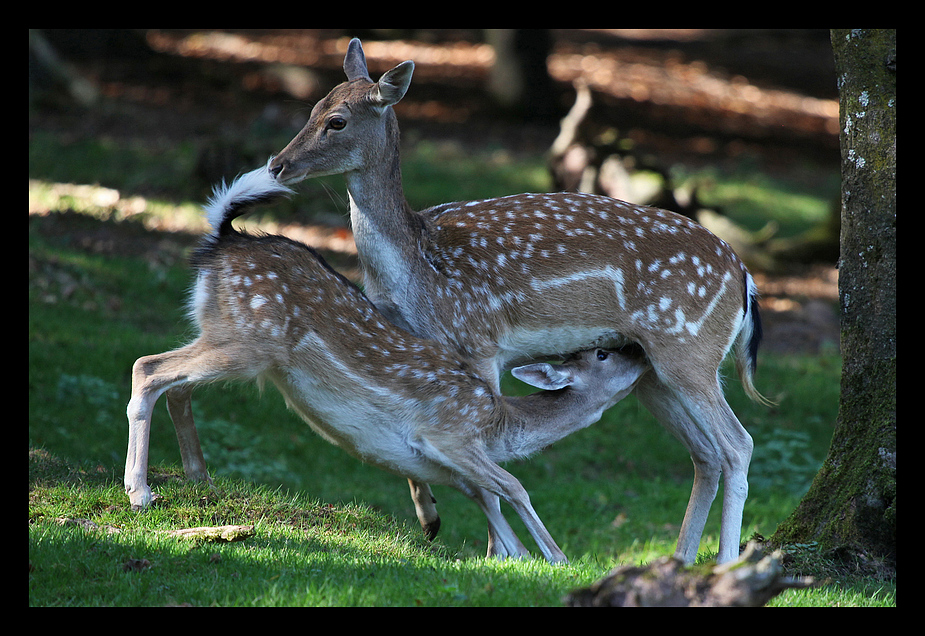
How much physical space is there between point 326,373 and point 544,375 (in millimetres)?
1349

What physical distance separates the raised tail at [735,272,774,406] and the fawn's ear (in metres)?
1.09

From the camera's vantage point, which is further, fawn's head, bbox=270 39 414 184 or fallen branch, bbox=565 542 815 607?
fawn's head, bbox=270 39 414 184

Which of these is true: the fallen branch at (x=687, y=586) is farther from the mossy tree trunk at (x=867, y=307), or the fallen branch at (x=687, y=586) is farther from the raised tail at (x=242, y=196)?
the raised tail at (x=242, y=196)

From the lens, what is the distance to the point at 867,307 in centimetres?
515

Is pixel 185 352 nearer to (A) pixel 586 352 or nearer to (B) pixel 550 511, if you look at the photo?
(A) pixel 586 352

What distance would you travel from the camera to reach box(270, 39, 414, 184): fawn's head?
507 cm

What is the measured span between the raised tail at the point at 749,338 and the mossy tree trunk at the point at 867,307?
53cm

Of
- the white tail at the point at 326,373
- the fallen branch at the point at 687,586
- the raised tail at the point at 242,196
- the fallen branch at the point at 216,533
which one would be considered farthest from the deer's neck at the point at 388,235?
the fallen branch at the point at 687,586

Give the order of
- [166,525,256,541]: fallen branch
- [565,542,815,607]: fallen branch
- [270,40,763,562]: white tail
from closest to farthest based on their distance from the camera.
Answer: [565,542,815,607]: fallen branch, [166,525,256,541]: fallen branch, [270,40,763,562]: white tail

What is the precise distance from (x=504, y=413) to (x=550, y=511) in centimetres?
187

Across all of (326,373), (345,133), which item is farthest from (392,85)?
(326,373)

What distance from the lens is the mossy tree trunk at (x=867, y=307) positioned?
5.11 m

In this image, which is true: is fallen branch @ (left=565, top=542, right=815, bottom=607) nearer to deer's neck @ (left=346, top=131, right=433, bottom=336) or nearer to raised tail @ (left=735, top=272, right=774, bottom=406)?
deer's neck @ (left=346, top=131, right=433, bottom=336)

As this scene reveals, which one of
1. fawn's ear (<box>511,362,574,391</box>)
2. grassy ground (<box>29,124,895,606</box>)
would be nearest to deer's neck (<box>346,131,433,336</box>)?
fawn's ear (<box>511,362,574,391</box>)
